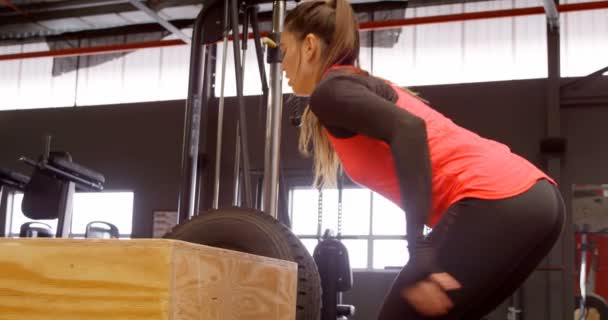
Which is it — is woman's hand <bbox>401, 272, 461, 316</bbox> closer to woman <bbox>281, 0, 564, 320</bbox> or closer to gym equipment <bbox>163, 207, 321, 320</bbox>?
woman <bbox>281, 0, 564, 320</bbox>

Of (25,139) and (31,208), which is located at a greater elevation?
(25,139)

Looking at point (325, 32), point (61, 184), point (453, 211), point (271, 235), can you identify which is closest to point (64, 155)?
point (61, 184)

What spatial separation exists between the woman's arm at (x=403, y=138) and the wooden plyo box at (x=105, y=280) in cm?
39

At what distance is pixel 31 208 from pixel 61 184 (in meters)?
0.25

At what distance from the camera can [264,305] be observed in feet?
3.87

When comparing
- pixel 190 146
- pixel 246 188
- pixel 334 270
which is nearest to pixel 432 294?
pixel 246 188

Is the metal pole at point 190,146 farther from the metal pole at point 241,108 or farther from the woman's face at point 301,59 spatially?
the woman's face at point 301,59

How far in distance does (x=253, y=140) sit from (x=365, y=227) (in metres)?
1.58

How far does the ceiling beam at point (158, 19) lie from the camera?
21.9 ft

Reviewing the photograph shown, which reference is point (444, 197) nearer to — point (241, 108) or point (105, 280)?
point (105, 280)

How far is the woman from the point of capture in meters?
1.16

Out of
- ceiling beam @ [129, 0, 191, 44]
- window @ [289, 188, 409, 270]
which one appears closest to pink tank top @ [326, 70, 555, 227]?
window @ [289, 188, 409, 270]

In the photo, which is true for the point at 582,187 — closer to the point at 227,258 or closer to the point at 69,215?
the point at 69,215

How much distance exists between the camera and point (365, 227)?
22.8 feet
